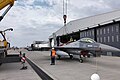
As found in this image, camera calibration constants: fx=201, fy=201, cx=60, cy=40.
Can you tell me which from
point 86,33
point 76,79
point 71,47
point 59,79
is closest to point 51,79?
point 59,79

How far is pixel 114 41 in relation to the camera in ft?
108

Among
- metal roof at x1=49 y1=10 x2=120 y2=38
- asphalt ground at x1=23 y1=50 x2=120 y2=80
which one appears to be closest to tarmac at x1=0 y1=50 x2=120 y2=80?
asphalt ground at x1=23 y1=50 x2=120 y2=80

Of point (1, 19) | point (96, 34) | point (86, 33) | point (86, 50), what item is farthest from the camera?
point (86, 33)

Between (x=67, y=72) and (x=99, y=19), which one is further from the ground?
(x=99, y=19)

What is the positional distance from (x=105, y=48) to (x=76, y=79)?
28.3ft

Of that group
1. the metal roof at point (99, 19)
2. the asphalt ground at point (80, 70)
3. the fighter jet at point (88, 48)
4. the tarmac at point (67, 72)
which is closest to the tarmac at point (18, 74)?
the tarmac at point (67, 72)

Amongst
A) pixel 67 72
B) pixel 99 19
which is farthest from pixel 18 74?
pixel 99 19

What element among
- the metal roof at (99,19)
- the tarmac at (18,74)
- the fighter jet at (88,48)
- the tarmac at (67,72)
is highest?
the metal roof at (99,19)

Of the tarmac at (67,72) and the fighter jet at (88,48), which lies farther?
the fighter jet at (88,48)

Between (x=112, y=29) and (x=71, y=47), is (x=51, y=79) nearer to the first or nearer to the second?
(x=71, y=47)

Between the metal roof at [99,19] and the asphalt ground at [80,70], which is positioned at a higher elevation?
the metal roof at [99,19]

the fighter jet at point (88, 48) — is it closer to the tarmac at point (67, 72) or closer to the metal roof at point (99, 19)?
the tarmac at point (67, 72)

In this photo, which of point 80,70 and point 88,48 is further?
point 88,48

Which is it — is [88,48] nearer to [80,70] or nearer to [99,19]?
[80,70]
